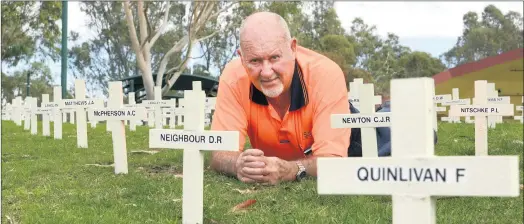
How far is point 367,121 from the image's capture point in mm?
5824

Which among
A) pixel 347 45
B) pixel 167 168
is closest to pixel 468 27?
pixel 347 45

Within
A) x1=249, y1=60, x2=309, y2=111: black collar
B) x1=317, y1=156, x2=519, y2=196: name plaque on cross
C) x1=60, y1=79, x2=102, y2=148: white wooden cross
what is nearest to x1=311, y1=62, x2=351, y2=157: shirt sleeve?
x1=249, y1=60, x2=309, y2=111: black collar

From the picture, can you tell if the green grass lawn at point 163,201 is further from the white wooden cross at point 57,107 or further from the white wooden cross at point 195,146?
the white wooden cross at point 57,107

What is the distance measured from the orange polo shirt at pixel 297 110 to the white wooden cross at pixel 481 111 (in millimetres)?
1906

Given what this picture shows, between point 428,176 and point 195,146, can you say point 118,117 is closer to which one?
point 195,146

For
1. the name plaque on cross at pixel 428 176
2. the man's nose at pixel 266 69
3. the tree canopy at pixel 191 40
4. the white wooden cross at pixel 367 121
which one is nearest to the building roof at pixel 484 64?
the tree canopy at pixel 191 40

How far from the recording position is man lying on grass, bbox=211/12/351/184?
16.6 feet

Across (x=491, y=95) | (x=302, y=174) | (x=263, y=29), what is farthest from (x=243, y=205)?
(x=491, y=95)

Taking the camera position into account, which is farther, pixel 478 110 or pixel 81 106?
pixel 81 106

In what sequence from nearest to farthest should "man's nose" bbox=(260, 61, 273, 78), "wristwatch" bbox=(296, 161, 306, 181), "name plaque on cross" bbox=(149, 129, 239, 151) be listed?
"name plaque on cross" bbox=(149, 129, 239, 151), "man's nose" bbox=(260, 61, 273, 78), "wristwatch" bbox=(296, 161, 306, 181)

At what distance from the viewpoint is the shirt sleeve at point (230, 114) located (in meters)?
5.39

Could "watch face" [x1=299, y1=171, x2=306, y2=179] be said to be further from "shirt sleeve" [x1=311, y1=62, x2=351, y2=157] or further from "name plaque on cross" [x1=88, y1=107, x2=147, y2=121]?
"name plaque on cross" [x1=88, y1=107, x2=147, y2=121]

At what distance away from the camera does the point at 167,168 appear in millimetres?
7074

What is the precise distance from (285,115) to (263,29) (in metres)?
0.99
